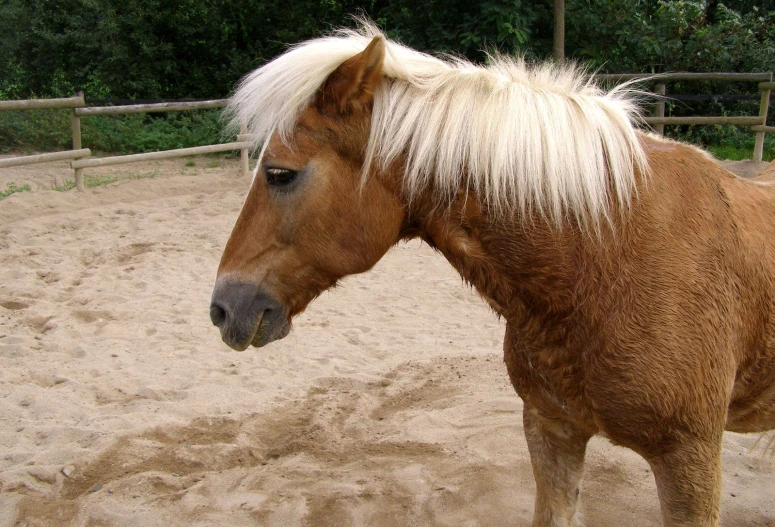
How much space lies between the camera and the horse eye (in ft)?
7.14

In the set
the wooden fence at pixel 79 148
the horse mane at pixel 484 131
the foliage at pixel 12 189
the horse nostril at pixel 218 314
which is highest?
the horse mane at pixel 484 131

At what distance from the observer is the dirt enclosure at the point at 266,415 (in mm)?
3328

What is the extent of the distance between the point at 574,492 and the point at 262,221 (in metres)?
1.64

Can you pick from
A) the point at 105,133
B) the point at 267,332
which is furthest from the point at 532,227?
the point at 105,133

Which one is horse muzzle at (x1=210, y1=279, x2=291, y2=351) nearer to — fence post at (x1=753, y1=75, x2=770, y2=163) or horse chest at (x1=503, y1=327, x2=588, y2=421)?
horse chest at (x1=503, y1=327, x2=588, y2=421)

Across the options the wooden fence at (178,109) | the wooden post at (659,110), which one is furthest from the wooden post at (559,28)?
the wooden post at (659,110)

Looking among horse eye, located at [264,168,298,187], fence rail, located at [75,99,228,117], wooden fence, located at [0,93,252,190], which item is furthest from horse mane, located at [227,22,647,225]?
fence rail, located at [75,99,228,117]

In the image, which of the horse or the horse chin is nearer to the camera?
the horse

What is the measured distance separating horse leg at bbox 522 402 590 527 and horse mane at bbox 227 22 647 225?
36.8 inches

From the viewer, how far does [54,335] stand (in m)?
5.21

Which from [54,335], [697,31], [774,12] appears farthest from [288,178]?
[774,12]

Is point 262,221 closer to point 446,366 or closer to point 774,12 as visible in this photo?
point 446,366

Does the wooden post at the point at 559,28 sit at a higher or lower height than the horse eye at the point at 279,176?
higher

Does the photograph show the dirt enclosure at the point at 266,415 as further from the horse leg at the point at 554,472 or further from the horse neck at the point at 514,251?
the horse neck at the point at 514,251
